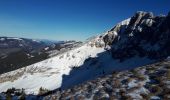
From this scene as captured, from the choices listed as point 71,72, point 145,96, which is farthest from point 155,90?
point 71,72

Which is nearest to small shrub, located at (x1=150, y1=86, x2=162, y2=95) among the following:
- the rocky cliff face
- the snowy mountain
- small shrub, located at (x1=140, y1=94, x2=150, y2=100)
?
small shrub, located at (x1=140, y1=94, x2=150, y2=100)

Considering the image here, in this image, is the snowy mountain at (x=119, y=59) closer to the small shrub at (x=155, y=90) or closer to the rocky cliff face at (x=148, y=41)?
the rocky cliff face at (x=148, y=41)

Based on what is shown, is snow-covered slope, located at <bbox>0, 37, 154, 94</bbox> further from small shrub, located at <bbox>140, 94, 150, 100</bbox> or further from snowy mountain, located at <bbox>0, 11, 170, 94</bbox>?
small shrub, located at <bbox>140, 94, 150, 100</bbox>

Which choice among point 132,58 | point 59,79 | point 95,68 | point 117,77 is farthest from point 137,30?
point 117,77

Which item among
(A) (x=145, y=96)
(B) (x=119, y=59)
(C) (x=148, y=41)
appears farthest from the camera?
(C) (x=148, y=41)

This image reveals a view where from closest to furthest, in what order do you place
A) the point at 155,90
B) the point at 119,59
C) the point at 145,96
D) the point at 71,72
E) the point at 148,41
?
the point at 145,96 < the point at 155,90 < the point at 119,59 < the point at 71,72 < the point at 148,41

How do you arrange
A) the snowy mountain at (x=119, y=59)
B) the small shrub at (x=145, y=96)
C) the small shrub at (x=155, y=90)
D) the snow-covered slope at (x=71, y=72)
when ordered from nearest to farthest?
the small shrub at (x=145, y=96), the small shrub at (x=155, y=90), the snow-covered slope at (x=71, y=72), the snowy mountain at (x=119, y=59)

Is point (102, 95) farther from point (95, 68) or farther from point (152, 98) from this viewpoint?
point (95, 68)

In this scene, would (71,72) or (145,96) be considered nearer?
(145,96)

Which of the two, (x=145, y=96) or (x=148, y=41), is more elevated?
(x=145, y=96)

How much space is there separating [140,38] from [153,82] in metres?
184

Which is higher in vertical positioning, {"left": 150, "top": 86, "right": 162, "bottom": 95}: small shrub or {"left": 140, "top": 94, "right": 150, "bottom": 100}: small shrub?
{"left": 150, "top": 86, "right": 162, "bottom": 95}: small shrub

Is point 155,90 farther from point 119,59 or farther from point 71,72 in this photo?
point 71,72

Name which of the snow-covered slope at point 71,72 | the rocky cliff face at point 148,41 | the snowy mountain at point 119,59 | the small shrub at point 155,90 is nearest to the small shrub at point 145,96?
the small shrub at point 155,90
